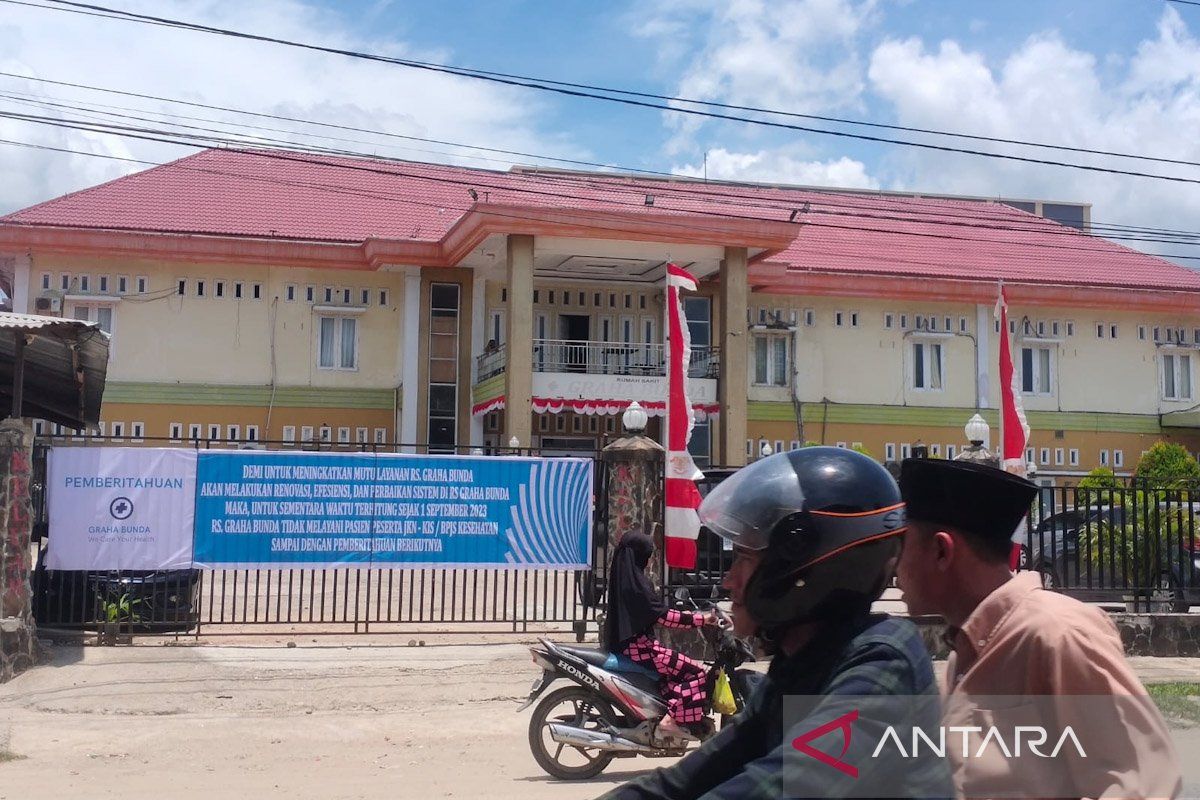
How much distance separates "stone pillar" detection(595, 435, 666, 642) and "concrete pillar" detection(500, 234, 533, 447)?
12.6 meters

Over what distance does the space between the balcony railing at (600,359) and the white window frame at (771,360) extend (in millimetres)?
2464

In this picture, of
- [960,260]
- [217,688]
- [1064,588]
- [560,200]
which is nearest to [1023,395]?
[960,260]

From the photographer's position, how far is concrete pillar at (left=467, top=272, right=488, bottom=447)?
28.9 meters

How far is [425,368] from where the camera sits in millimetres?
28719

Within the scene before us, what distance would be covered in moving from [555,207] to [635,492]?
1343 centimetres

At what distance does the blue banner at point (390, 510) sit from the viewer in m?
12.2

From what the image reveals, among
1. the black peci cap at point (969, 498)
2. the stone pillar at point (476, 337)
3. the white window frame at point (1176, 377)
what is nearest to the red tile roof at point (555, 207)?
the stone pillar at point (476, 337)

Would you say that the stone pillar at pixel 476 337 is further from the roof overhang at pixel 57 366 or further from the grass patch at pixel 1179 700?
the grass patch at pixel 1179 700

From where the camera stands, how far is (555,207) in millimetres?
25031

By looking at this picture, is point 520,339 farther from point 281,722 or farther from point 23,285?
point 281,722

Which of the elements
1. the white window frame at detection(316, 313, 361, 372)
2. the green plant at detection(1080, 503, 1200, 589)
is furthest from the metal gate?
the white window frame at detection(316, 313, 361, 372)

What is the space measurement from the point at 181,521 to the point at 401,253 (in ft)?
53.6

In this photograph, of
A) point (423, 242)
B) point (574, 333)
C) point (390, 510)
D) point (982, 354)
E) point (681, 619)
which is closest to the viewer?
point (681, 619)

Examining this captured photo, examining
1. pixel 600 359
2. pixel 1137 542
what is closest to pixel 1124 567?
pixel 1137 542
